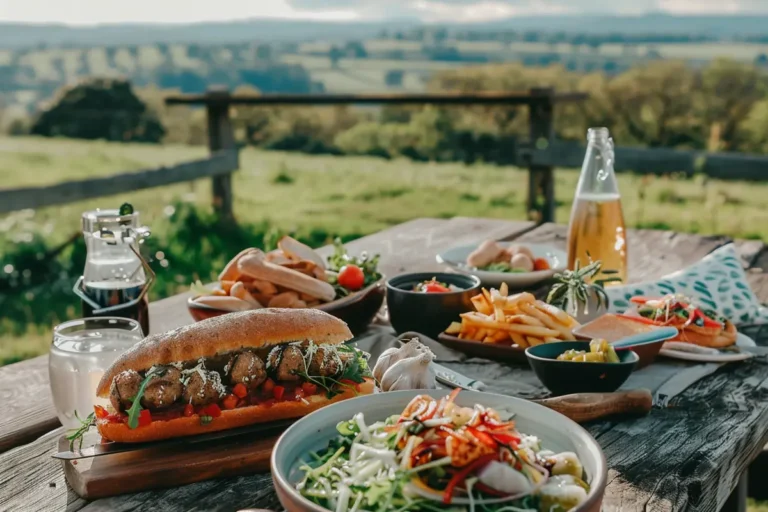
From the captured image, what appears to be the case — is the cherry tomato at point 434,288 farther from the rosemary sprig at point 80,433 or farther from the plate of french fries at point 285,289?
the rosemary sprig at point 80,433

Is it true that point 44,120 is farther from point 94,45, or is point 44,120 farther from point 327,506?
point 327,506

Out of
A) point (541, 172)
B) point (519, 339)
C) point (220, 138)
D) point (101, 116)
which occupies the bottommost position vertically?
point (101, 116)

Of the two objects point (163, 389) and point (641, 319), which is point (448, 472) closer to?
point (163, 389)

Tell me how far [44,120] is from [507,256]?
13.7m

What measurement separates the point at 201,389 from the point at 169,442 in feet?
0.39

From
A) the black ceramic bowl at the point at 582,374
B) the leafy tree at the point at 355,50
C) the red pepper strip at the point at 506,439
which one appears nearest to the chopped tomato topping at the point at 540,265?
the black ceramic bowl at the point at 582,374

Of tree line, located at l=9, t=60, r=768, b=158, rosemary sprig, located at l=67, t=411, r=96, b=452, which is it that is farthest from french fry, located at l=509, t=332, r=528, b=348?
tree line, located at l=9, t=60, r=768, b=158

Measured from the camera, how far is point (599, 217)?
9.10 feet

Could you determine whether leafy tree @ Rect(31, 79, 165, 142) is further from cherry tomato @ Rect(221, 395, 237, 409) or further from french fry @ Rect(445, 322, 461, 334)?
cherry tomato @ Rect(221, 395, 237, 409)

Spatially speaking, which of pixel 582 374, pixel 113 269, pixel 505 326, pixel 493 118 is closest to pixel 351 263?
pixel 505 326

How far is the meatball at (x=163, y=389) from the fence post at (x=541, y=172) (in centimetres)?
474

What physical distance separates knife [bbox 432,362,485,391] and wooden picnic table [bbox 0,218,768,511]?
0.46 ft

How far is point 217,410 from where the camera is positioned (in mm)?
1673

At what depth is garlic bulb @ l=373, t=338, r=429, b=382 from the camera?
Result: 1881mm
